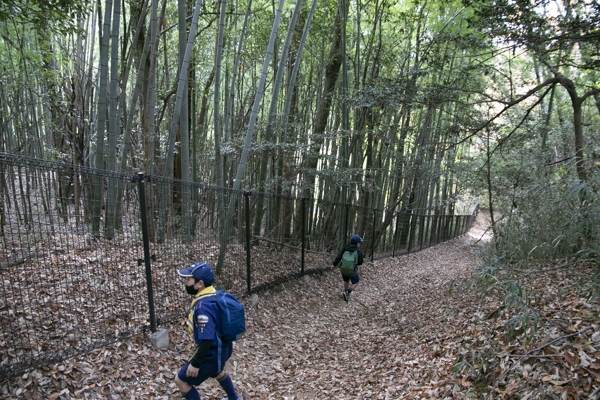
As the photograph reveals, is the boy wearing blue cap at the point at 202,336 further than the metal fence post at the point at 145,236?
No

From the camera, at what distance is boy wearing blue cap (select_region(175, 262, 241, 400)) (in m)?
2.47

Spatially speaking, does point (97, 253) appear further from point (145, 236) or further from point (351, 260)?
point (351, 260)

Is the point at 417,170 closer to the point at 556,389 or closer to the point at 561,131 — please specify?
the point at 561,131

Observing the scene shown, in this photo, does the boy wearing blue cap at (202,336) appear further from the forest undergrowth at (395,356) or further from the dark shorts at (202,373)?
the forest undergrowth at (395,356)

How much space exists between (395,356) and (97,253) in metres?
3.32

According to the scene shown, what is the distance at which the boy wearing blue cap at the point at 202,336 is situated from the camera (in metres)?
2.47

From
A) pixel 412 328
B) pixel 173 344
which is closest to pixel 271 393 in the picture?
pixel 173 344

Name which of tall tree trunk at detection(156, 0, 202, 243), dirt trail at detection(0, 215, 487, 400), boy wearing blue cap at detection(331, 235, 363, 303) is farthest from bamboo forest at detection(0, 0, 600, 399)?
boy wearing blue cap at detection(331, 235, 363, 303)

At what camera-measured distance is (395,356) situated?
3945 mm

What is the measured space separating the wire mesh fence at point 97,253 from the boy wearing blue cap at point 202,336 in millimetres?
1041

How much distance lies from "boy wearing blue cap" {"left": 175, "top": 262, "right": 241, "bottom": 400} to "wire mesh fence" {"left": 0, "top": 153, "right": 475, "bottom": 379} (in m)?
1.04

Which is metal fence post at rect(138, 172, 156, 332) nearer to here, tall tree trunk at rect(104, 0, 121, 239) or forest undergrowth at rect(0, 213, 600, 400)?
forest undergrowth at rect(0, 213, 600, 400)

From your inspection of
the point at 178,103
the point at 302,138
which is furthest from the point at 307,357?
the point at 302,138

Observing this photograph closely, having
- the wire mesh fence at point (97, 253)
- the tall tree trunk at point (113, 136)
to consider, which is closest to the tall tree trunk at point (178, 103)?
the wire mesh fence at point (97, 253)
